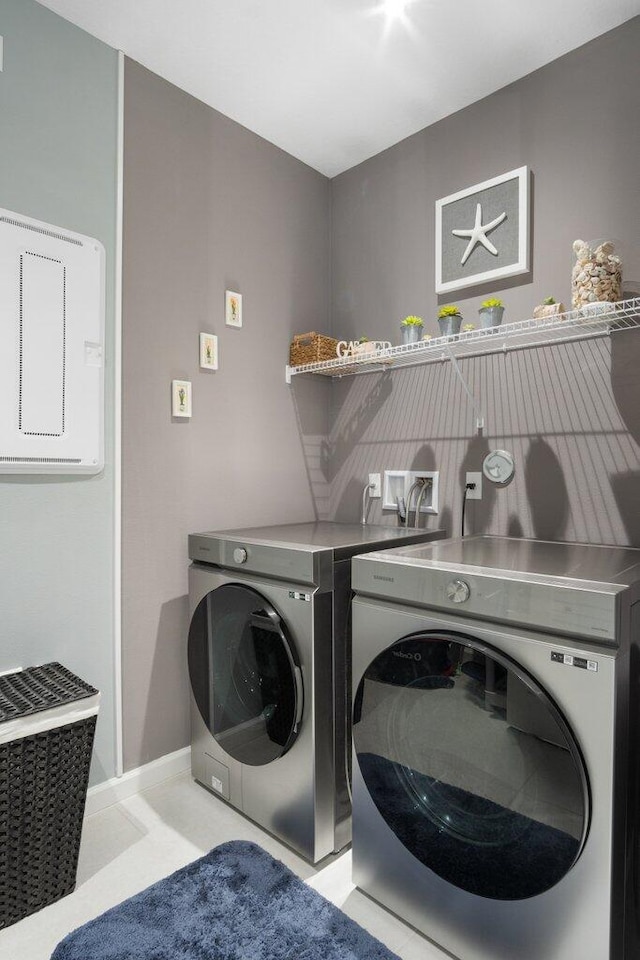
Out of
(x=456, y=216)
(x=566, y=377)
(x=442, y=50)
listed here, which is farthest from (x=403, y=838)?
(x=442, y=50)

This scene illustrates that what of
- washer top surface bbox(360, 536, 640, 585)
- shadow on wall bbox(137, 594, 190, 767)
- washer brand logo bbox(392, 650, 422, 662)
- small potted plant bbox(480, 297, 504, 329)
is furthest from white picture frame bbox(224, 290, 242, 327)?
washer brand logo bbox(392, 650, 422, 662)

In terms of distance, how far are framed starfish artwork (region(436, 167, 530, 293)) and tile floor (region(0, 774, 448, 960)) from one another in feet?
6.58

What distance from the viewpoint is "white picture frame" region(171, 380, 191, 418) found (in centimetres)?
205

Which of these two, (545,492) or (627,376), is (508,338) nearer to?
(627,376)

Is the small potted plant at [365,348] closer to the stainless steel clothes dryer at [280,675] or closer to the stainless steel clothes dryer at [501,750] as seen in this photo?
the stainless steel clothes dryer at [280,675]

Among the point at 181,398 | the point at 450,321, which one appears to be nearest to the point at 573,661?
the point at 450,321

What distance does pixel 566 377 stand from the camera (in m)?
1.84

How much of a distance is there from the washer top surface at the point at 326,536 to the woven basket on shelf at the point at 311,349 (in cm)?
73

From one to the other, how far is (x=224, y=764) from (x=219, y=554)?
0.72m

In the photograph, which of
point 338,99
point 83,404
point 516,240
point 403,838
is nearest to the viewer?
point 403,838

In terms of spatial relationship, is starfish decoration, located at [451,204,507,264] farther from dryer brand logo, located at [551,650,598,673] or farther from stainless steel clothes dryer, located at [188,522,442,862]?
dryer brand logo, located at [551,650,598,673]

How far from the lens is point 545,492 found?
1879mm

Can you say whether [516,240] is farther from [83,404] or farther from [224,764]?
[224,764]

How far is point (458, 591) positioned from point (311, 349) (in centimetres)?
146
